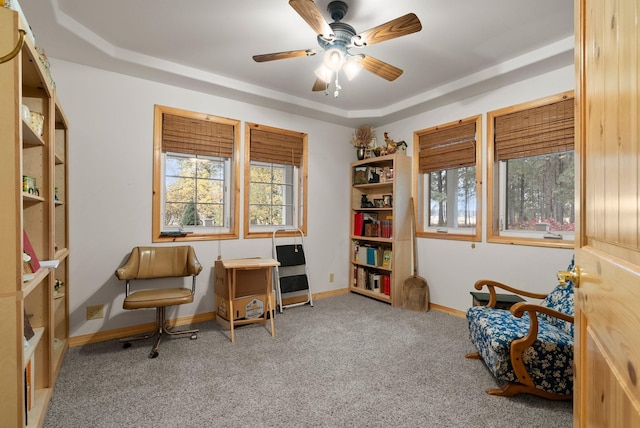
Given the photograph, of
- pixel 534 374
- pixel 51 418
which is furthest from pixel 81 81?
pixel 534 374

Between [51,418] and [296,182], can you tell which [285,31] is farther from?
[51,418]

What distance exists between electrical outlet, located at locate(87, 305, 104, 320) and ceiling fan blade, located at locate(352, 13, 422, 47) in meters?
3.13

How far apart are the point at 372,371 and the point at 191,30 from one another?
2980 millimetres

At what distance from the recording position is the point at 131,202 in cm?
307

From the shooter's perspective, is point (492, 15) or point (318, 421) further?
point (492, 15)

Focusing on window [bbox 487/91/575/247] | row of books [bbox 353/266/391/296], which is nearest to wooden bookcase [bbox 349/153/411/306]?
row of books [bbox 353/266/391/296]

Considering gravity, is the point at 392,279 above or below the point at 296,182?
below

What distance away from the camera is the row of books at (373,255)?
416 centimetres

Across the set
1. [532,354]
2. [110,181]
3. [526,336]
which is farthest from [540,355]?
[110,181]

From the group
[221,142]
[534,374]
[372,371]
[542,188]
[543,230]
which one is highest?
[221,142]

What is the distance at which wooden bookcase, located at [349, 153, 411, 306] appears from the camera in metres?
4.01

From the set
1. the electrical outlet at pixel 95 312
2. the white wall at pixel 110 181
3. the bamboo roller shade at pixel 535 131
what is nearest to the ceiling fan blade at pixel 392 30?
the bamboo roller shade at pixel 535 131

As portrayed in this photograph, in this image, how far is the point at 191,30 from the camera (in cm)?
250

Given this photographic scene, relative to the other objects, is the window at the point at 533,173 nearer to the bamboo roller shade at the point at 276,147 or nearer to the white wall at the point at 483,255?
the white wall at the point at 483,255
